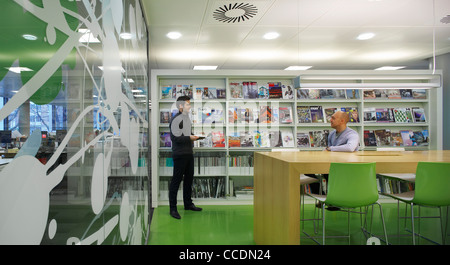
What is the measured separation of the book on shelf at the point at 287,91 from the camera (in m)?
5.29

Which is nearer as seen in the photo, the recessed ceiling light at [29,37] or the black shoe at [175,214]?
the recessed ceiling light at [29,37]

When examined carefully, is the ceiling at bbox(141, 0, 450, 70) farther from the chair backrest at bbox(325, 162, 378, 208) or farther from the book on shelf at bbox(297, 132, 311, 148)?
the chair backrest at bbox(325, 162, 378, 208)

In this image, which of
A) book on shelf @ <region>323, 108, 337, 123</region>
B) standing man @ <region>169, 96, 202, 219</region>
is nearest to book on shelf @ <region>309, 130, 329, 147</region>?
book on shelf @ <region>323, 108, 337, 123</region>

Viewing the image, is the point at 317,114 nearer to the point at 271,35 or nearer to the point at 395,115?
the point at 395,115

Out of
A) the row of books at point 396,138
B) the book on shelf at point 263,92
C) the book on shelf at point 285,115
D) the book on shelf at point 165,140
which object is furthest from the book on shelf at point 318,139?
the book on shelf at point 165,140

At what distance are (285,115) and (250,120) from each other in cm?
72

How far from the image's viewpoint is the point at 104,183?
129cm

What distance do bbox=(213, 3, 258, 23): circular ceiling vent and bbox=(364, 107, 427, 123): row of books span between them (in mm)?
3557

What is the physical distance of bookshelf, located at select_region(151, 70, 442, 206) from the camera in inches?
200

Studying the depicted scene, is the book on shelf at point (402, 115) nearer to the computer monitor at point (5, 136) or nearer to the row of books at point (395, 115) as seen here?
the row of books at point (395, 115)

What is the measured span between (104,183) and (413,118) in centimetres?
607

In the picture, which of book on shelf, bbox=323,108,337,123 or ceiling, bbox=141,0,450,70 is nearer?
ceiling, bbox=141,0,450,70

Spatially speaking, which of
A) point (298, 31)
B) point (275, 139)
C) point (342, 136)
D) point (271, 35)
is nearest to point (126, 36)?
point (271, 35)
